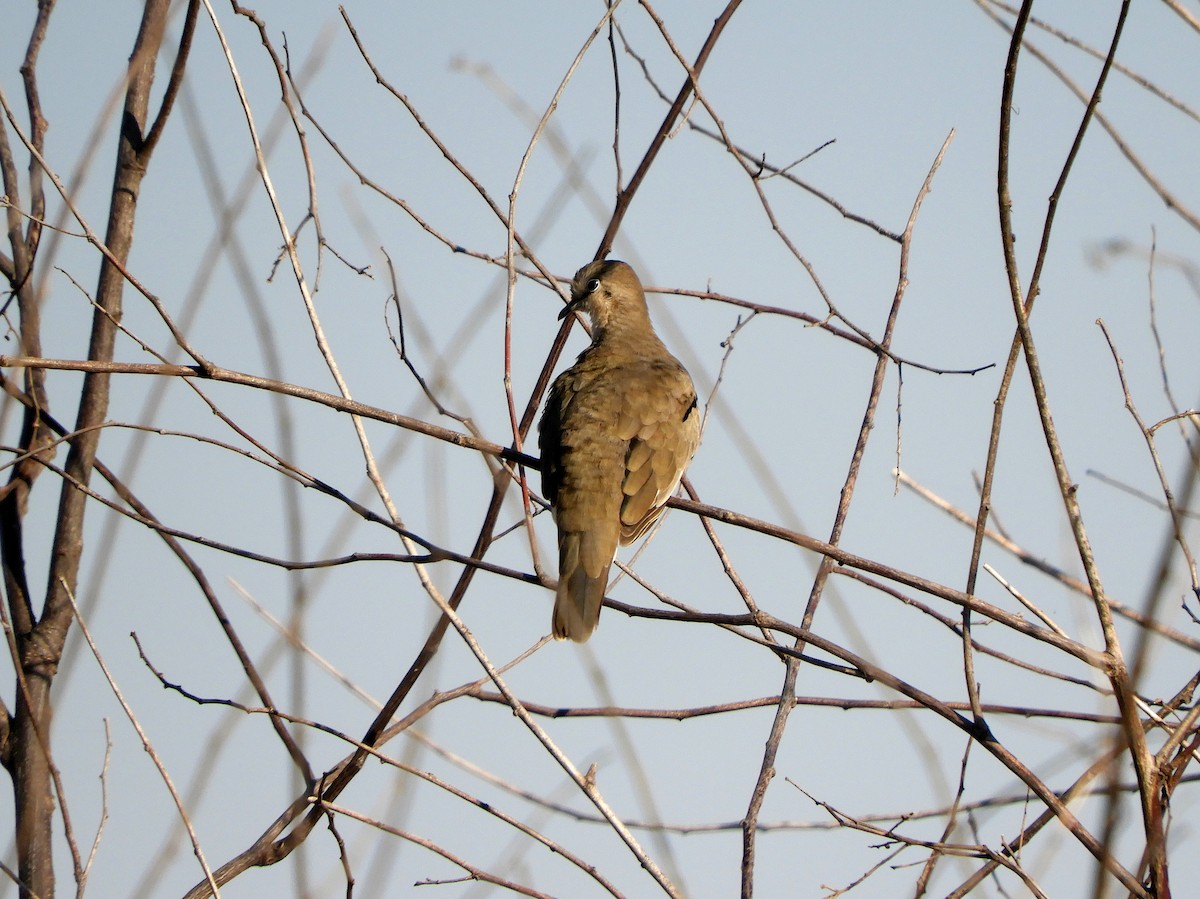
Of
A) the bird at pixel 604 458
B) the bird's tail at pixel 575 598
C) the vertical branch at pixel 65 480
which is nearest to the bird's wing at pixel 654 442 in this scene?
the bird at pixel 604 458

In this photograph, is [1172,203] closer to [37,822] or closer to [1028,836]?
[1028,836]

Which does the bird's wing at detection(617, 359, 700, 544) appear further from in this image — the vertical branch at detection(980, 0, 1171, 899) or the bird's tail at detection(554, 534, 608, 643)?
the vertical branch at detection(980, 0, 1171, 899)

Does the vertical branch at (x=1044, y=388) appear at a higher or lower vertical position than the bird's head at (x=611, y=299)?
lower

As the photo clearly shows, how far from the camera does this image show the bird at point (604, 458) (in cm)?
462

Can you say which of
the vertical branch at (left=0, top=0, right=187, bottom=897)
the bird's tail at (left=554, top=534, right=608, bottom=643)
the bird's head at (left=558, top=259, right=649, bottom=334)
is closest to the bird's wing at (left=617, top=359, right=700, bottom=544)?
the bird's tail at (left=554, top=534, right=608, bottom=643)

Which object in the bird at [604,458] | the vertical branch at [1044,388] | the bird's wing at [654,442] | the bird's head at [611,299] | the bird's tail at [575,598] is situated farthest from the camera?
the bird's head at [611,299]

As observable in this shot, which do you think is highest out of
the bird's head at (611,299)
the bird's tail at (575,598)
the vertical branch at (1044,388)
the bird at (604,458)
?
the bird's head at (611,299)

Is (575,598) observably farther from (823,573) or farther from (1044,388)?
(1044,388)

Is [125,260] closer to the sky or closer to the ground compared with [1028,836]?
closer to the sky

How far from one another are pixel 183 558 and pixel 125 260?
968 mm

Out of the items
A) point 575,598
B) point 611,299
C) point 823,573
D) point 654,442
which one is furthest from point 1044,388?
point 611,299

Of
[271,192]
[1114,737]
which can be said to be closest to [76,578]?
[271,192]

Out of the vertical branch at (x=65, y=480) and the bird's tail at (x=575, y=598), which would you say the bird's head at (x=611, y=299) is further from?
the vertical branch at (x=65, y=480)

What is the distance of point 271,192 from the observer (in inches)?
115
